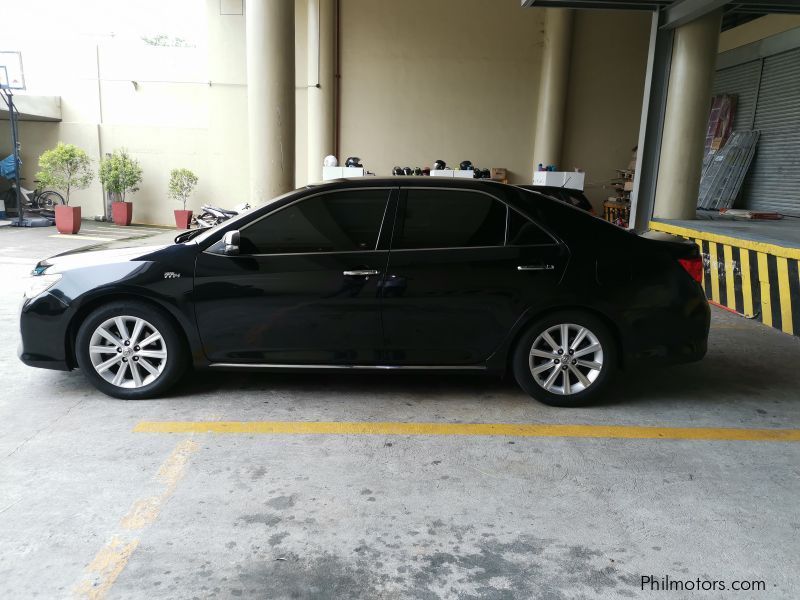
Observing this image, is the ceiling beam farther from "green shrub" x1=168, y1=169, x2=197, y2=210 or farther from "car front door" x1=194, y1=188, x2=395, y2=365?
"green shrub" x1=168, y1=169, x2=197, y2=210

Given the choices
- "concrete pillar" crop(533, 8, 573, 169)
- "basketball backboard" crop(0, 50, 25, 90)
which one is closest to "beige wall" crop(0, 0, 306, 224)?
"basketball backboard" crop(0, 50, 25, 90)

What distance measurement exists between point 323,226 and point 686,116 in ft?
27.2

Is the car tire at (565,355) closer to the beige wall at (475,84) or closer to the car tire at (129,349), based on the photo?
the car tire at (129,349)

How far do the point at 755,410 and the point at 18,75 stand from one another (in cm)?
1694

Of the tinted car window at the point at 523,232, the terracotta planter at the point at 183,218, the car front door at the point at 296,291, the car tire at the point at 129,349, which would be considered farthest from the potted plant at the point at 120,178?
the tinted car window at the point at 523,232

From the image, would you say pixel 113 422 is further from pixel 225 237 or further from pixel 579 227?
pixel 579 227

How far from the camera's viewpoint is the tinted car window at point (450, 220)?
176 inches

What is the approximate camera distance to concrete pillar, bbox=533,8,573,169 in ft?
57.6

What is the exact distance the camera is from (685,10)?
392 inches

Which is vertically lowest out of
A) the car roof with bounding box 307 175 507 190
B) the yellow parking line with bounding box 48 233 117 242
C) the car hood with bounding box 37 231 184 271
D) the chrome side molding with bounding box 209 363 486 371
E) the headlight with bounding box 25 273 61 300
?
the yellow parking line with bounding box 48 233 117 242

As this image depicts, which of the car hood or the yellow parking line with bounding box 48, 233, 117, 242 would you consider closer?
the car hood

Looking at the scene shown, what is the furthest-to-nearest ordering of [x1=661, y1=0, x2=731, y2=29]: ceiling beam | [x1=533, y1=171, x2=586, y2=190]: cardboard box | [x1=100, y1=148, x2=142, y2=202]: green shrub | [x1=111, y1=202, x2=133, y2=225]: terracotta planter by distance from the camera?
1. [x1=111, y1=202, x2=133, y2=225]: terracotta planter
2. [x1=100, y1=148, x2=142, y2=202]: green shrub
3. [x1=533, y1=171, x2=586, y2=190]: cardboard box
4. [x1=661, y1=0, x2=731, y2=29]: ceiling beam

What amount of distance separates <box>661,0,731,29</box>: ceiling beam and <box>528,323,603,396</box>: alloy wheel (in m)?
7.07

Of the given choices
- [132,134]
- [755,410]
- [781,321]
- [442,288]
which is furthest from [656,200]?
[132,134]
